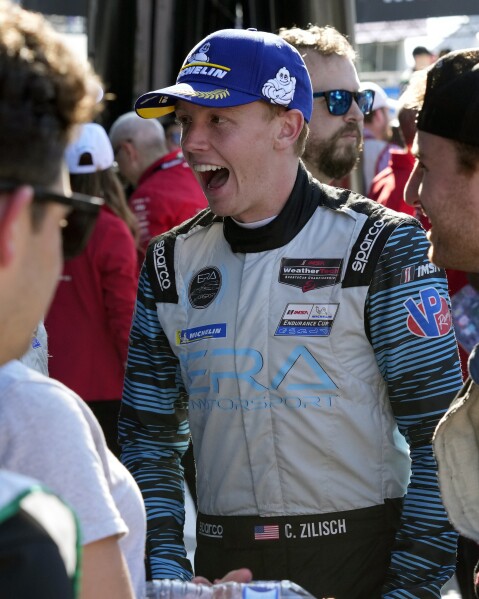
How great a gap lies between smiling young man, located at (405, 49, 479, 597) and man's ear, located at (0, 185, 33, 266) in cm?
107

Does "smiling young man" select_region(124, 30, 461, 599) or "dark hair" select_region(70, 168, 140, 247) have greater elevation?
"smiling young man" select_region(124, 30, 461, 599)

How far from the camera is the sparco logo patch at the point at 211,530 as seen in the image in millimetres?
2871

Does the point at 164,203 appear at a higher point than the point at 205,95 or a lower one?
lower

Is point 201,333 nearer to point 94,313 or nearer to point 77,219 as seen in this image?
point 77,219

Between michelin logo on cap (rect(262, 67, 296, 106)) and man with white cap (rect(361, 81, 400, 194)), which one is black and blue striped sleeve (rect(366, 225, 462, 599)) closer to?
michelin logo on cap (rect(262, 67, 296, 106))

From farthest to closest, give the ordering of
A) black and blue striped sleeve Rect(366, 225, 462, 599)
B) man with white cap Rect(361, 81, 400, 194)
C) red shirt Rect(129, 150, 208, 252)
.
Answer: man with white cap Rect(361, 81, 400, 194) → red shirt Rect(129, 150, 208, 252) → black and blue striped sleeve Rect(366, 225, 462, 599)

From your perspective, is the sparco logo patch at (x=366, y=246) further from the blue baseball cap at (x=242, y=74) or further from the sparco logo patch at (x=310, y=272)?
the blue baseball cap at (x=242, y=74)

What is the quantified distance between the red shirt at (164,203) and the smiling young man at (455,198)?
4.11 m

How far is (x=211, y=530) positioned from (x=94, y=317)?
8.93 ft

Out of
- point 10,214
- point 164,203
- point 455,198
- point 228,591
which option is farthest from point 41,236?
point 164,203

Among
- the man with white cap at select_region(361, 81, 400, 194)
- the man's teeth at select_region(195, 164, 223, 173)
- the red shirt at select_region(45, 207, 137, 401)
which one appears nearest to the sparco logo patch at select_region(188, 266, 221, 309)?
the man's teeth at select_region(195, 164, 223, 173)

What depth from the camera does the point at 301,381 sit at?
2.79 metres

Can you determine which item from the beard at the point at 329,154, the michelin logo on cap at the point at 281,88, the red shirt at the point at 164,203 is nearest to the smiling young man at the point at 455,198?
the michelin logo on cap at the point at 281,88

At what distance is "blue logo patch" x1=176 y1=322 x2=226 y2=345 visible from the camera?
9.43 feet
